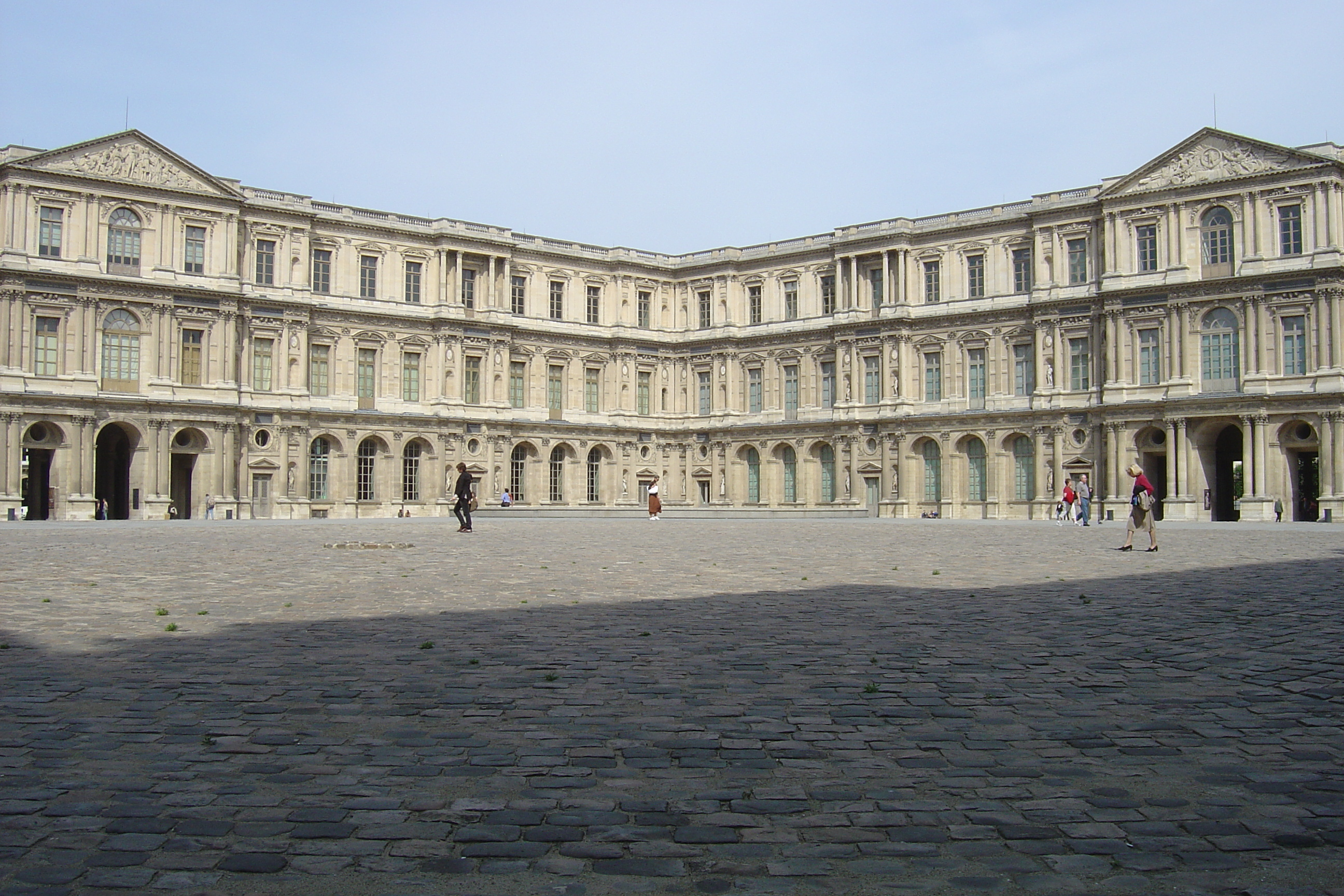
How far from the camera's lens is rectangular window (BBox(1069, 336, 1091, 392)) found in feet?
152

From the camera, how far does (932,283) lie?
51062 mm

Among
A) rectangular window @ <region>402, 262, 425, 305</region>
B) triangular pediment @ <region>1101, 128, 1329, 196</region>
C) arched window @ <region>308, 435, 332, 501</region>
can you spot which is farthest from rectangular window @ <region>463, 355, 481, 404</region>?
triangular pediment @ <region>1101, 128, 1329, 196</region>

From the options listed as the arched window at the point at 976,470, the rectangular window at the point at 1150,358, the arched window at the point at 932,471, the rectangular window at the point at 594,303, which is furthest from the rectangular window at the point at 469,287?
the rectangular window at the point at 1150,358

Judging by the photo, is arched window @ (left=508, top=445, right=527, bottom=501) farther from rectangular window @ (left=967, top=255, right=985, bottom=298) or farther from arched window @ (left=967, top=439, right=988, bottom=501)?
rectangular window @ (left=967, top=255, right=985, bottom=298)

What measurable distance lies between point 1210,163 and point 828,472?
871 inches

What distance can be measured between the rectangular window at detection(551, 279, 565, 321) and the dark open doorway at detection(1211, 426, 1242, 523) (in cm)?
3212

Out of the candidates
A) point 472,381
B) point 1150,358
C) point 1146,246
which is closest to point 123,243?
point 472,381

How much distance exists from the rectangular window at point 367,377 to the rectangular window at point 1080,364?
32.6 metres

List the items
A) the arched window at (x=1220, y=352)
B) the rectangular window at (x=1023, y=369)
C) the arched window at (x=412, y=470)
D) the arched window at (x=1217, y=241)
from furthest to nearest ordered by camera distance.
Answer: the arched window at (x=412, y=470) → the rectangular window at (x=1023, y=369) → the arched window at (x=1217, y=241) → the arched window at (x=1220, y=352)

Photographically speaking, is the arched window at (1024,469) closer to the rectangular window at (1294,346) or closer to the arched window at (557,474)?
the rectangular window at (1294,346)

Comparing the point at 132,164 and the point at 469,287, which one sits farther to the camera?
the point at 469,287

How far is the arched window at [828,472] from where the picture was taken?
2099 inches

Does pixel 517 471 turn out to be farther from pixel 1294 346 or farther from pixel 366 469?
pixel 1294 346

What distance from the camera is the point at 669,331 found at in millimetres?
58656
